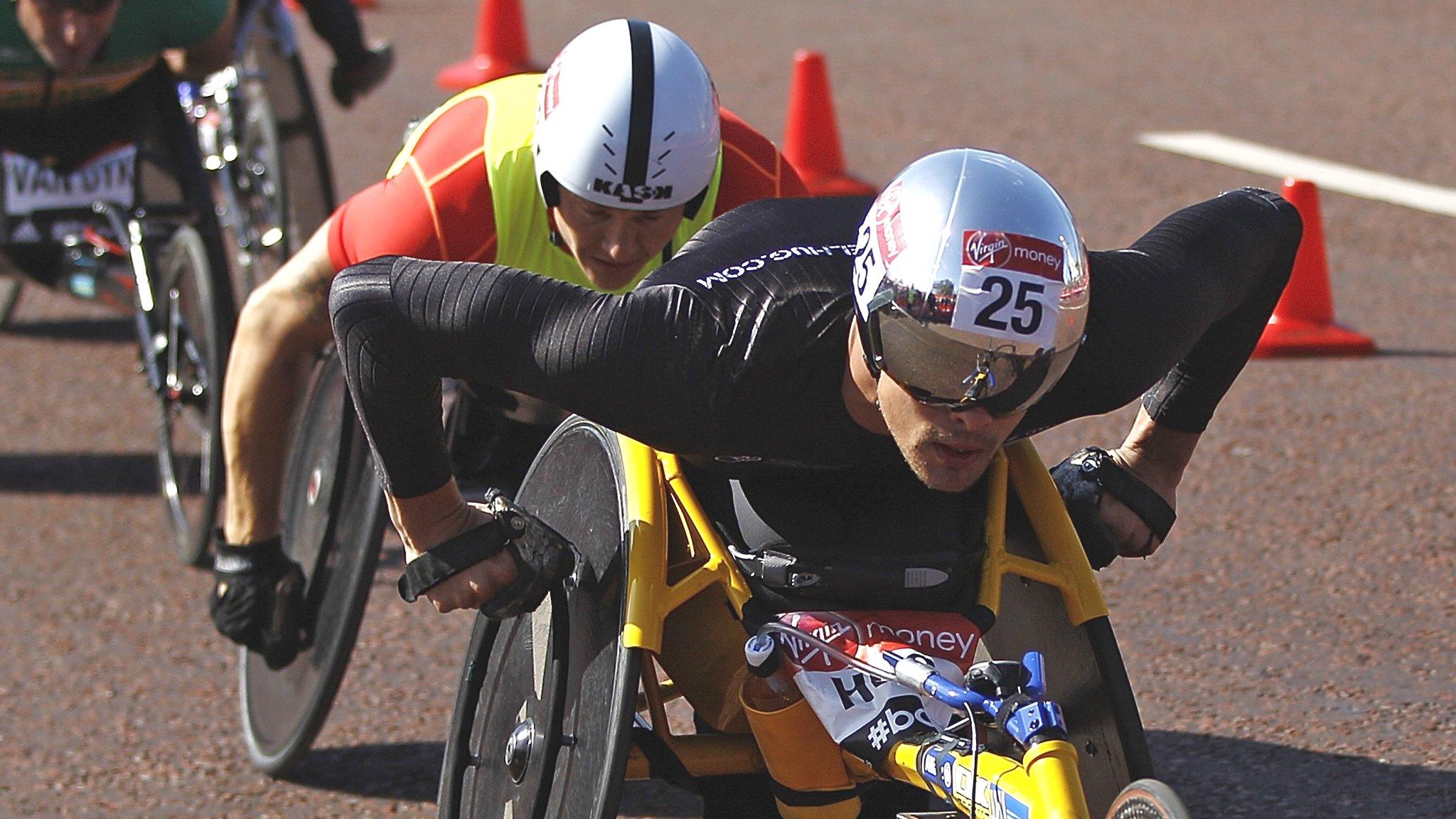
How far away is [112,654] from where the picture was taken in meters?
5.75

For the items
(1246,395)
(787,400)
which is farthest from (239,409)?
(1246,395)

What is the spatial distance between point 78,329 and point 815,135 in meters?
3.37

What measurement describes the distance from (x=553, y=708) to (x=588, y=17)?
1127cm

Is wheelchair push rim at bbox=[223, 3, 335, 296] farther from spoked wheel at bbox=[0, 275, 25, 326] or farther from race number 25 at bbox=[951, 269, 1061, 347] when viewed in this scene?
race number 25 at bbox=[951, 269, 1061, 347]

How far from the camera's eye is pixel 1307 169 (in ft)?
32.5

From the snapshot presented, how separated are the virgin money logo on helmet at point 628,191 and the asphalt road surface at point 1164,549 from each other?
1.30m

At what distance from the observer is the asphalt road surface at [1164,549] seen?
15.9 feet

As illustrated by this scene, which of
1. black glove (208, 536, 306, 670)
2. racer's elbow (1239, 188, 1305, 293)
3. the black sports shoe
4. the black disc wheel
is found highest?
racer's elbow (1239, 188, 1305, 293)

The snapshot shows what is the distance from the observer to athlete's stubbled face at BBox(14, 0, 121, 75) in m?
6.54

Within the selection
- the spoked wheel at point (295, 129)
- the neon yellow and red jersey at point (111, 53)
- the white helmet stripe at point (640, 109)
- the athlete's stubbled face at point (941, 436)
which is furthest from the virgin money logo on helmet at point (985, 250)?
the spoked wheel at point (295, 129)

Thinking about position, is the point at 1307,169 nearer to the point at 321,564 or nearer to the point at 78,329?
the point at 78,329

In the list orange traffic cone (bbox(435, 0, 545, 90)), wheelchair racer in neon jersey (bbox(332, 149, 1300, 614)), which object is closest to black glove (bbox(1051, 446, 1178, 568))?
wheelchair racer in neon jersey (bbox(332, 149, 1300, 614))

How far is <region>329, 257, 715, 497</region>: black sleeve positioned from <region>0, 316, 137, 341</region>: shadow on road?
19.2 feet

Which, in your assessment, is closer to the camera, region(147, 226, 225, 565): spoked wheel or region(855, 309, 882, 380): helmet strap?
region(855, 309, 882, 380): helmet strap
